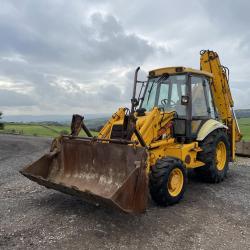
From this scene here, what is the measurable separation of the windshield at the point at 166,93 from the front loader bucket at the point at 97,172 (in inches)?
86.9

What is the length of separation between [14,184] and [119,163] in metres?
3.51

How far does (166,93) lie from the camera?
851 centimetres

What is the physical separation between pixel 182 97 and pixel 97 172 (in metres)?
2.62

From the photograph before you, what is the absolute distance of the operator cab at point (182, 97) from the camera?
8.19 meters

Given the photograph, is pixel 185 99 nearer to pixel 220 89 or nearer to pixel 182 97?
pixel 182 97

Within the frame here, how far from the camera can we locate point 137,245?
17.2 ft

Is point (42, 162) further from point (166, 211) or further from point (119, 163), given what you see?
point (166, 211)

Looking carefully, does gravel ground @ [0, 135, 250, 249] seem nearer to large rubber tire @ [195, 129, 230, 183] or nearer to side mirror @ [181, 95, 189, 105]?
large rubber tire @ [195, 129, 230, 183]

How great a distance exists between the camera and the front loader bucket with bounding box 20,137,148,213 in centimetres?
561

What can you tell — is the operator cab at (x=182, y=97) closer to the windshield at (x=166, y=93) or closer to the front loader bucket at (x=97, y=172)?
the windshield at (x=166, y=93)

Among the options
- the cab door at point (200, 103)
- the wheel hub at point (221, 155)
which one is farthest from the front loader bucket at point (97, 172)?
the wheel hub at point (221, 155)

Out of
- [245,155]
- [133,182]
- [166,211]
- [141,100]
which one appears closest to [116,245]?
[133,182]

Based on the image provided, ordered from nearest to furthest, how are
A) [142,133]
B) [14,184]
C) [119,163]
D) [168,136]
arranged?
1. [119,163]
2. [142,133]
3. [168,136]
4. [14,184]

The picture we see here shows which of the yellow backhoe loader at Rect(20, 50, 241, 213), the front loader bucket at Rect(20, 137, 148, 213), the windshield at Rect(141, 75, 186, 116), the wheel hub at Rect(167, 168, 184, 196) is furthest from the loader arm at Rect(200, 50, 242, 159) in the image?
the front loader bucket at Rect(20, 137, 148, 213)
